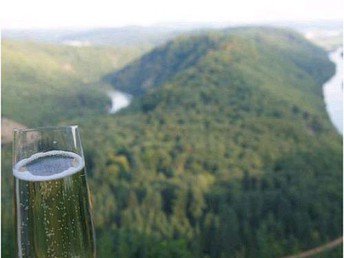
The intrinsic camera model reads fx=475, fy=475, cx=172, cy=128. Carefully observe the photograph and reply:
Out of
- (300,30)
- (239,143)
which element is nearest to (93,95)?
(239,143)

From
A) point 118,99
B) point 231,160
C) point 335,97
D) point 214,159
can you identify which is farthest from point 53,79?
point 231,160

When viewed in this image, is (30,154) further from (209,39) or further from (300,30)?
(300,30)

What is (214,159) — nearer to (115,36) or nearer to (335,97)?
(335,97)

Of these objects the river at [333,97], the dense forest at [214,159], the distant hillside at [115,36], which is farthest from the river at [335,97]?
the distant hillside at [115,36]

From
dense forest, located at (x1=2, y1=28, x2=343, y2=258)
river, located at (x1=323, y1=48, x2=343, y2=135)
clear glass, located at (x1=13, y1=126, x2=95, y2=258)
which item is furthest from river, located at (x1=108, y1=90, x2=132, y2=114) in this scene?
clear glass, located at (x1=13, y1=126, x2=95, y2=258)

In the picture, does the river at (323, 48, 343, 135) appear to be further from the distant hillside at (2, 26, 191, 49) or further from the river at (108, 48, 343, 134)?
the distant hillside at (2, 26, 191, 49)
